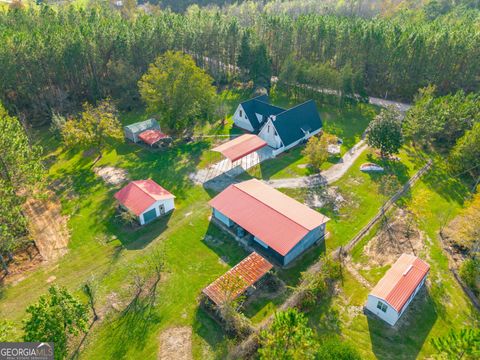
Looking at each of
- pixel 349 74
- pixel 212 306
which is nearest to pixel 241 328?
pixel 212 306

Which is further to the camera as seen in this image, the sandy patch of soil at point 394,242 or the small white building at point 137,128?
the small white building at point 137,128

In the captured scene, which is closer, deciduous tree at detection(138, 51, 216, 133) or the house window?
the house window

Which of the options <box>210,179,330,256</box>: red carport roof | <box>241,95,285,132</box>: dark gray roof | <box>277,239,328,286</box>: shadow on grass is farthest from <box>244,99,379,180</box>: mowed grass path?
<box>277,239,328,286</box>: shadow on grass

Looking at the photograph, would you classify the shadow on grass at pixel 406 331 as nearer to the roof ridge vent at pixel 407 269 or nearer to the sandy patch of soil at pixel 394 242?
the roof ridge vent at pixel 407 269

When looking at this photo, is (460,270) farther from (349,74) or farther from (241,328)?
(349,74)

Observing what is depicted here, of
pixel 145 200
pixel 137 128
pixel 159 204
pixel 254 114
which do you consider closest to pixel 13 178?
pixel 145 200

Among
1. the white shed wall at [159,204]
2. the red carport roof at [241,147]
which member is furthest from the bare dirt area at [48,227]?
the red carport roof at [241,147]

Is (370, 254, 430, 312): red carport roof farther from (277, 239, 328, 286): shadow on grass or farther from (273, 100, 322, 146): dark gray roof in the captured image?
(273, 100, 322, 146): dark gray roof
